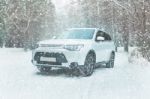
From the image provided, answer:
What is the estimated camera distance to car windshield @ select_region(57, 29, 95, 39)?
13438 millimetres

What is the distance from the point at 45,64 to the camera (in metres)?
12.1

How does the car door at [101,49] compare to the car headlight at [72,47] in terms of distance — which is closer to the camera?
the car headlight at [72,47]

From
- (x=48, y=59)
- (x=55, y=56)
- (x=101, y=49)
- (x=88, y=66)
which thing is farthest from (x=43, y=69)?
(x=101, y=49)

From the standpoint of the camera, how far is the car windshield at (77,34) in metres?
13.4

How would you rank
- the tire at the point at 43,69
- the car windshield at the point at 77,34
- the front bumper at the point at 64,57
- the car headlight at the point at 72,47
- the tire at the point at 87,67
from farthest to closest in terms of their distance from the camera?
1. the car windshield at the point at 77,34
2. the tire at the point at 43,69
3. the tire at the point at 87,67
4. the car headlight at the point at 72,47
5. the front bumper at the point at 64,57

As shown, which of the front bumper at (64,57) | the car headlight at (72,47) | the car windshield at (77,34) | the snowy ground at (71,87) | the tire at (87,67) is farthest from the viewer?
the car windshield at (77,34)

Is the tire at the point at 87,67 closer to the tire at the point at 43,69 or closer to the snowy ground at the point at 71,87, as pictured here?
the snowy ground at the point at 71,87

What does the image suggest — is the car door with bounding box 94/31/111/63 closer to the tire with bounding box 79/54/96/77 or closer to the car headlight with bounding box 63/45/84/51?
the tire with bounding box 79/54/96/77

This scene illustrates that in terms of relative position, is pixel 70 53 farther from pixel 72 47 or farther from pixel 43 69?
pixel 43 69

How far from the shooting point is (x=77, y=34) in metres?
13.7

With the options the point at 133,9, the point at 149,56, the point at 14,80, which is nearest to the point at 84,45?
the point at 14,80

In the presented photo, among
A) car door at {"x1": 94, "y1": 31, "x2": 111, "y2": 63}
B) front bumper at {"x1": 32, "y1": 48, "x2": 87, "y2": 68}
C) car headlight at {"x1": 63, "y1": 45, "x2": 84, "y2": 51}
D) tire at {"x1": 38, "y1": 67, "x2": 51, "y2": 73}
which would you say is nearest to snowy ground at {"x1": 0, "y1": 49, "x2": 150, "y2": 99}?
front bumper at {"x1": 32, "y1": 48, "x2": 87, "y2": 68}

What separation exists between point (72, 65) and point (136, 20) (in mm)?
6772

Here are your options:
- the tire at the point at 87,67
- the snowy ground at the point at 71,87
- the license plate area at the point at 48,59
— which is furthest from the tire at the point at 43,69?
the tire at the point at 87,67
